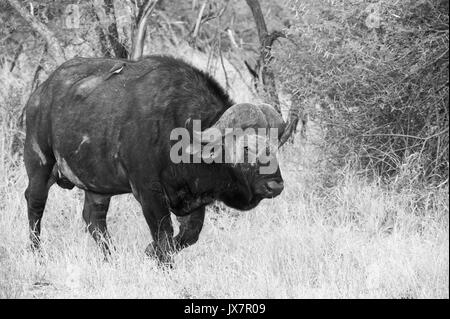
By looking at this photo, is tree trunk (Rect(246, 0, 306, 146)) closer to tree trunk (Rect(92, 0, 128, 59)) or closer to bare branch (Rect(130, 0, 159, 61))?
bare branch (Rect(130, 0, 159, 61))

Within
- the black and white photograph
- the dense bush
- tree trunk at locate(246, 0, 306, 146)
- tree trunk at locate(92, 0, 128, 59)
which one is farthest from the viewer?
tree trunk at locate(246, 0, 306, 146)

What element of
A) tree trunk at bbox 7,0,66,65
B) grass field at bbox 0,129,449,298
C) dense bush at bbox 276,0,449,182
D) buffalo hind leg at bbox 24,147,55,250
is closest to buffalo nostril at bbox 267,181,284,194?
grass field at bbox 0,129,449,298

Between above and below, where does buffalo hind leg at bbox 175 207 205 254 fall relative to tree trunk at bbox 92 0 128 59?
below

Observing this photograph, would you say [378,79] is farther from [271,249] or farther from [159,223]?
[159,223]

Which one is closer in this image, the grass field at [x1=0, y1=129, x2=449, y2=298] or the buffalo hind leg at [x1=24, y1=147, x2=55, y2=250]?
the grass field at [x1=0, y1=129, x2=449, y2=298]

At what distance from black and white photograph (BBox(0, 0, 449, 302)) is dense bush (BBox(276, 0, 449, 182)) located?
0.02 meters

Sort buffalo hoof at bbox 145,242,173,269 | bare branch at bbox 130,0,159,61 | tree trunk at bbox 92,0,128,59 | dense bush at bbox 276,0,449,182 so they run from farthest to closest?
tree trunk at bbox 92,0,128,59, bare branch at bbox 130,0,159,61, dense bush at bbox 276,0,449,182, buffalo hoof at bbox 145,242,173,269

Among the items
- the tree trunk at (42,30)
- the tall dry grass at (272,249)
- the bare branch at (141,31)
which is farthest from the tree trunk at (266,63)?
the tree trunk at (42,30)

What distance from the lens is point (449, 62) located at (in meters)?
7.23

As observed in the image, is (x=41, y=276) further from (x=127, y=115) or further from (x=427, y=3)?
(x=427, y=3)

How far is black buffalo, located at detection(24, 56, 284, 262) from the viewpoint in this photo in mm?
6562

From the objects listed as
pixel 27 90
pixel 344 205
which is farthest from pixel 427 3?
pixel 27 90

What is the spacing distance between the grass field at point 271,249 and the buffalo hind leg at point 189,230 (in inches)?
5.0

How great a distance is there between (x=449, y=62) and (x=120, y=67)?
106 inches
